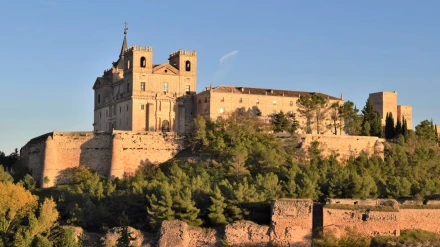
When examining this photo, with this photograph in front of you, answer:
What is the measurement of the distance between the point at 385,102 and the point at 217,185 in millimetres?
32958

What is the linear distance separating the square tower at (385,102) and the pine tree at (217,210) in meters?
36.9

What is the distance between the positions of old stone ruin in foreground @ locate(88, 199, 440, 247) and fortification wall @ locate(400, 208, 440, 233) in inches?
Result: 12.6

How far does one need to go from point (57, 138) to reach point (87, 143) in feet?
6.18

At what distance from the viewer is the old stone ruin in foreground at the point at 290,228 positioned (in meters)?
36.7

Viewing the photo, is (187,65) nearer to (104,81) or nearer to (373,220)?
(104,81)

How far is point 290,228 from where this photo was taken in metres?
36.8

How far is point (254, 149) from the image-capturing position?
56.3m

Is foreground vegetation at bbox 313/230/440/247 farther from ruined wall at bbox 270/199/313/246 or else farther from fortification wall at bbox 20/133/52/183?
fortification wall at bbox 20/133/52/183

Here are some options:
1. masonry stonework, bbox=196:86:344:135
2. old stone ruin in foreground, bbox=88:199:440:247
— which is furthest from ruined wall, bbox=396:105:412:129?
old stone ruin in foreground, bbox=88:199:440:247

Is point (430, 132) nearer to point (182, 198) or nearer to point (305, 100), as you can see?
point (305, 100)

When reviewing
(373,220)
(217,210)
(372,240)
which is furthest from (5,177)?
(372,240)

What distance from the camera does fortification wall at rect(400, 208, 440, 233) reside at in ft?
125

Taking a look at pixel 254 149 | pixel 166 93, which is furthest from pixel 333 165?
pixel 166 93

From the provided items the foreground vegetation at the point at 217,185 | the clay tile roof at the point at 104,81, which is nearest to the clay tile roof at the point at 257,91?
the foreground vegetation at the point at 217,185
